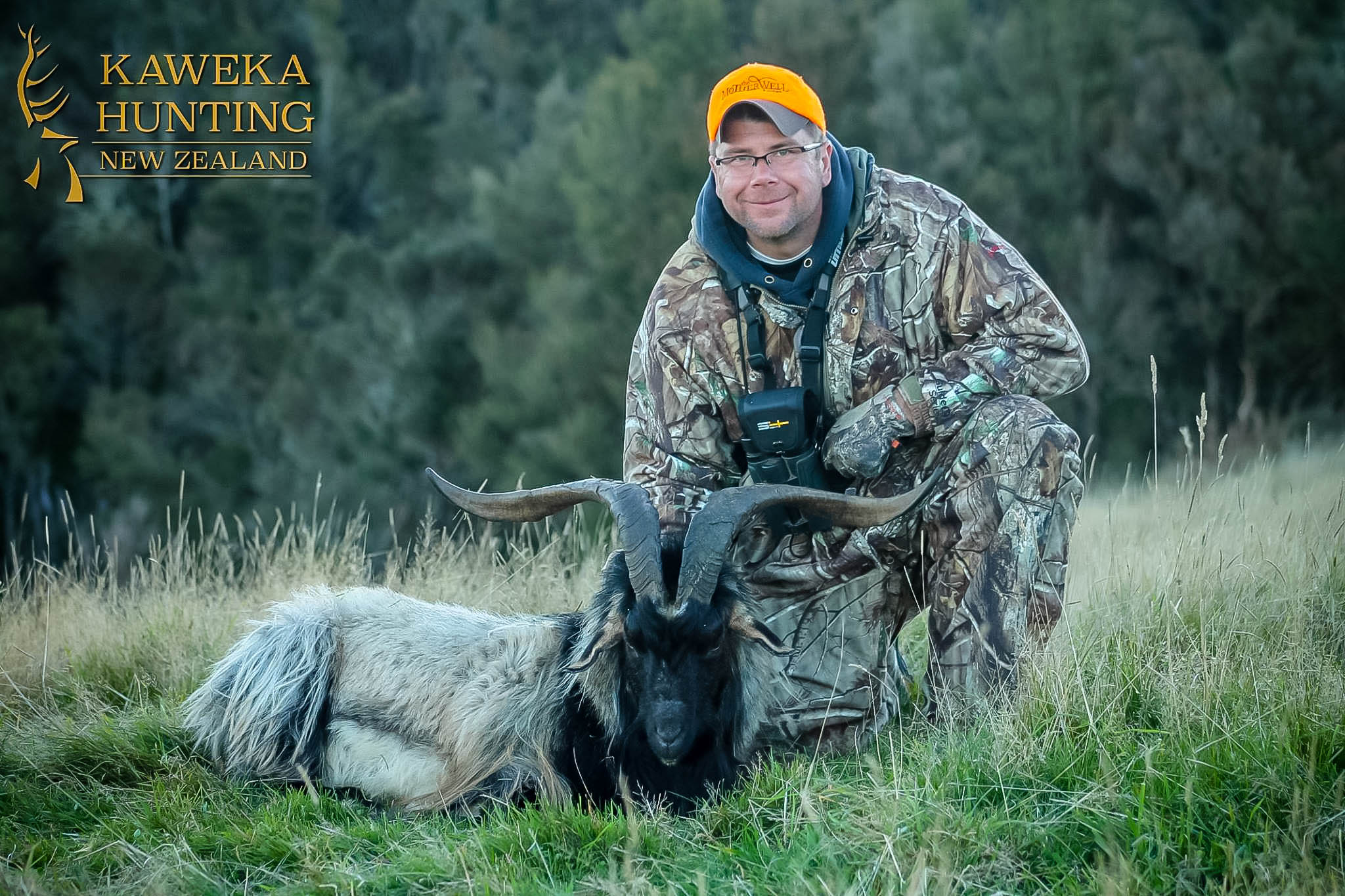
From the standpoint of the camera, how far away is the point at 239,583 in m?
9.34

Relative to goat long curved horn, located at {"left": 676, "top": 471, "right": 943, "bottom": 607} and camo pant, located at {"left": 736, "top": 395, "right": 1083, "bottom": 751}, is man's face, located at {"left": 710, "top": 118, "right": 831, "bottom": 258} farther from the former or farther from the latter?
goat long curved horn, located at {"left": 676, "top": 471, "right": 943, "bottom": 607}

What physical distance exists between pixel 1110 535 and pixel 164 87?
1199 inches

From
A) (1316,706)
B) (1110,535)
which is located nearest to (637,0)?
(1110,535)

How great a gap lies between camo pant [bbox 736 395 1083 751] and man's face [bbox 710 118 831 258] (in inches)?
44.5

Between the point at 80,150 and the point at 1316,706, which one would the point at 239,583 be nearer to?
the point at 1316,706

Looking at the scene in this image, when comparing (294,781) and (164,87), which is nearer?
(294,781)

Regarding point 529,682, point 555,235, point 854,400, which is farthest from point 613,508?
point 555,235

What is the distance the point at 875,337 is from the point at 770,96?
1118 millimetres

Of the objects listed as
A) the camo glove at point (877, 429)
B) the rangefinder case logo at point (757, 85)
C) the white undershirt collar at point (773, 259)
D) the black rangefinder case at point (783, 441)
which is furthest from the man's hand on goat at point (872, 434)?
the rangefinder case logo at point (757, 85)

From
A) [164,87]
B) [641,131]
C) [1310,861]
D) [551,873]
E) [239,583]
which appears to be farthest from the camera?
[164,87]

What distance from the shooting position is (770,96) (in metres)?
5.13

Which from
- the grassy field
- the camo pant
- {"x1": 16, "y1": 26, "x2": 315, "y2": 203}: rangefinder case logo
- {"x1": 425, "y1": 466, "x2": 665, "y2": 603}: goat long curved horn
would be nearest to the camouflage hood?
the camo pant

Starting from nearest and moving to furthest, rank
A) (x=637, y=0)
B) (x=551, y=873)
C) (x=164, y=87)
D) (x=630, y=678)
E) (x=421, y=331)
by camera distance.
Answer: (x=551, y=873) < (x=630, y=678) < (x=421, y=331) < (x=164, y=87) < (x=637, y=0)

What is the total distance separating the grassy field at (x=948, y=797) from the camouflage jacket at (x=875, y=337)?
1025 millimetres
